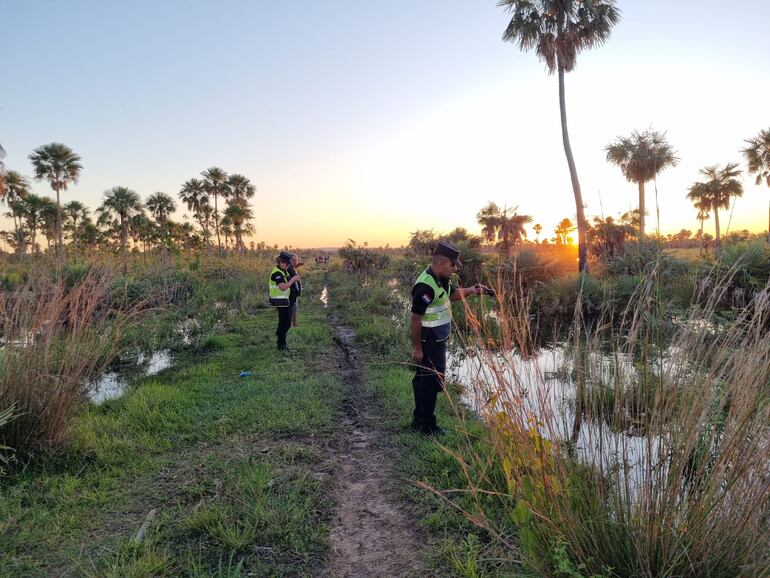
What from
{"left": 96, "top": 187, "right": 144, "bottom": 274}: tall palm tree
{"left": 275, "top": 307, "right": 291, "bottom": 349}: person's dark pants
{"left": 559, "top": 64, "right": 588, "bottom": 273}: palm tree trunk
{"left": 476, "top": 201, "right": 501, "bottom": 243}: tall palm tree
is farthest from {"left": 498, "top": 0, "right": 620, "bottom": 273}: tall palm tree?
{"left": 96, "top": 187, "right": 144, "bottom": 274}: tall palm tree

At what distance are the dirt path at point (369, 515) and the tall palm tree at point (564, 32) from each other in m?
14.6

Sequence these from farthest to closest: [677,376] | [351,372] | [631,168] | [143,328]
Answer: [631,168]
[143,328]
[351,372]
[677,376]

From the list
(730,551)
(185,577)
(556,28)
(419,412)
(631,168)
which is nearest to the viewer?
(730,551)

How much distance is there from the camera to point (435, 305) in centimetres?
431

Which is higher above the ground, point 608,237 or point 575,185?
point 575,185

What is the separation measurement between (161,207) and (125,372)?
125ft

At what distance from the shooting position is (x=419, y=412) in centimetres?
475

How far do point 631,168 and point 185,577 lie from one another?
2387cm

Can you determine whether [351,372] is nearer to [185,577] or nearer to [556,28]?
[185,577]

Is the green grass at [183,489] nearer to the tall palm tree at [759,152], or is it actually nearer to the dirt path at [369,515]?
the dirt path at [369,515]

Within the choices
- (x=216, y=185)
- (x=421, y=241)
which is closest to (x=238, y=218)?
(x=216, y=185)

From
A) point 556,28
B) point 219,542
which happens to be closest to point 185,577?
point 219,542

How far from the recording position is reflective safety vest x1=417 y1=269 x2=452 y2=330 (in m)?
4.22

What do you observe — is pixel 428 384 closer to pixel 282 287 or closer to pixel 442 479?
pixel 442 479
